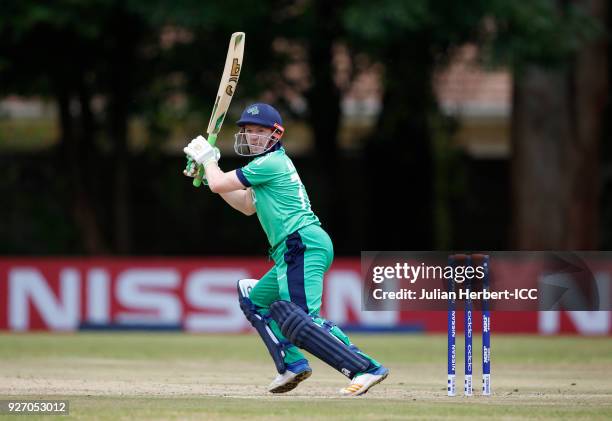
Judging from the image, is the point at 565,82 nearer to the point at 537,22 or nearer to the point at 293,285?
the point at 537,22

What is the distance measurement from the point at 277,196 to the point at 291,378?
3.62ft

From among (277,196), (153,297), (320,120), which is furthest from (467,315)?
(320,120)

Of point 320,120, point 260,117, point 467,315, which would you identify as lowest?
point 467,315

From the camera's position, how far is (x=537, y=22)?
55.2 ft

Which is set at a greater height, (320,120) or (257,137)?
(320,120)

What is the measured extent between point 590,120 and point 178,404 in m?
12.7

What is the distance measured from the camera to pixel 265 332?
7.95 meters

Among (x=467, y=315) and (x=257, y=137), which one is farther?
(x=257, y=137)

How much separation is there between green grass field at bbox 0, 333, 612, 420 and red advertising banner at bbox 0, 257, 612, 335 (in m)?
1.01

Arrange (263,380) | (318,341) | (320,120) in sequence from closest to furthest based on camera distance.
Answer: (318,341)
(263,380)
(320,120)

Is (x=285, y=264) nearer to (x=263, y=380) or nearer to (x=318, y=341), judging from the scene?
(x=318, y=341)

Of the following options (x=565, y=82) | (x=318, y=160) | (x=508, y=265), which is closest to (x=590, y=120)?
(x=565, y=82)

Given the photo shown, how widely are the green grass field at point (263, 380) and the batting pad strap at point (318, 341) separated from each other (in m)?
0.22

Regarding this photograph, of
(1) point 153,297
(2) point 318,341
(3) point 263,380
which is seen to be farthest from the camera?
(1) point 153,297
